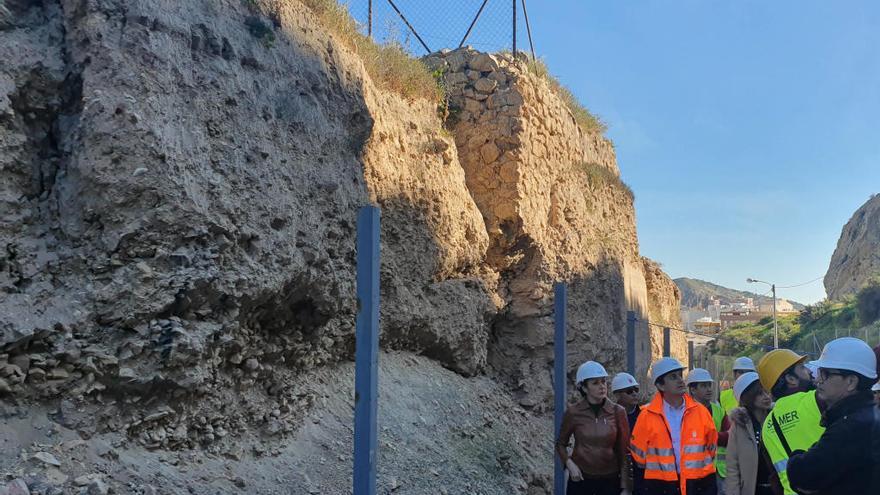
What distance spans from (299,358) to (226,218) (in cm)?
150

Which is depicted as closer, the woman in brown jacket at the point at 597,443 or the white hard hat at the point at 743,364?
the woman in brown jacket at the point at 597,443

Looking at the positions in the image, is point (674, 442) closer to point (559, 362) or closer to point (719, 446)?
point (719, 446)

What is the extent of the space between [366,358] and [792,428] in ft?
6.97

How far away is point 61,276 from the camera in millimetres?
4332

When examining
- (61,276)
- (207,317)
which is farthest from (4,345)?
(207,317)

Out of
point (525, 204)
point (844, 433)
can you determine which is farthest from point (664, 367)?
point (525, 204)

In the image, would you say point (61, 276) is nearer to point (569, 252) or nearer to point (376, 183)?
point (376, 183)

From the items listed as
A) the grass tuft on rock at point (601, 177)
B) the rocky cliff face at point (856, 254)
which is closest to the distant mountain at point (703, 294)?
the rocky cliff face at point (856, 254)

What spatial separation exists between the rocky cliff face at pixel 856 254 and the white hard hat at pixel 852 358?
56503mm

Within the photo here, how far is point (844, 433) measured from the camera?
9.50ft

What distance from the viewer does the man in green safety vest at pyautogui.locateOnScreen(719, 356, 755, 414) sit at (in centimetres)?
649

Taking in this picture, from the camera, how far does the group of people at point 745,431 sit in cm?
292

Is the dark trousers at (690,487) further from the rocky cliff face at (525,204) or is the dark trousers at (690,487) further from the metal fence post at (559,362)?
the rocky cliff face at (525,204)

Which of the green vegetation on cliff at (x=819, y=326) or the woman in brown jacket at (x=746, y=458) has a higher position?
the green vegetation on cliff at (x=819, y=326)
